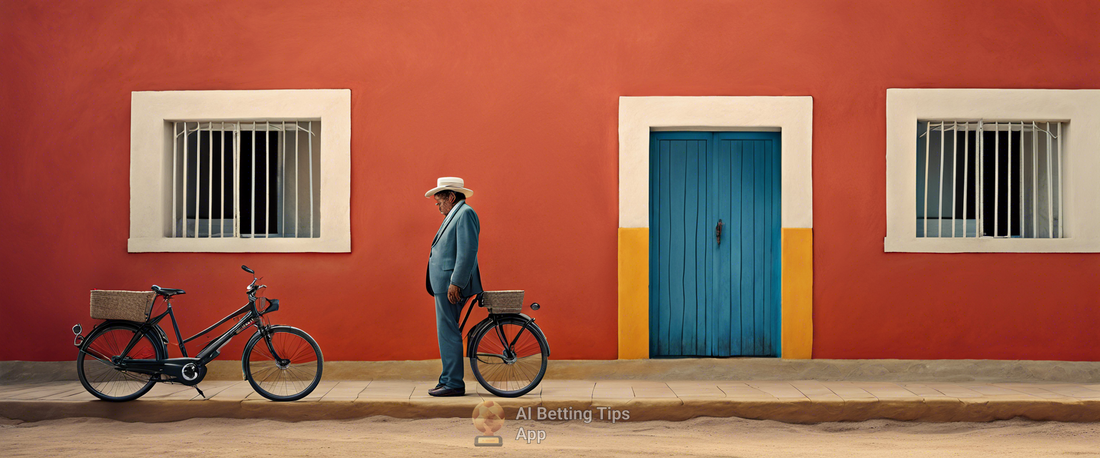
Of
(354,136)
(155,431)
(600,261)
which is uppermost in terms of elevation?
(354,136)

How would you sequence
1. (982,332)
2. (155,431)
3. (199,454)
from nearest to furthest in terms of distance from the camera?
(199,454) → (155,431) → (982,332)

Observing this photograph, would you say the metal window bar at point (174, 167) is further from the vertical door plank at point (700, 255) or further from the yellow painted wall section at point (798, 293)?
the yellow painted wall section at point (798, 293)

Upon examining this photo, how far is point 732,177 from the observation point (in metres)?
6.84

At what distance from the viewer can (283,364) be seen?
5.58 metres

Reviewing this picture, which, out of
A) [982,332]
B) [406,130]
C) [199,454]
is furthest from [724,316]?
[199,454]

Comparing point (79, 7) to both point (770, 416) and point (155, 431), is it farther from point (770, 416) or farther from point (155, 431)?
point (770, 416)

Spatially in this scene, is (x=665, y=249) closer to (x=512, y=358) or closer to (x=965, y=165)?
(x=512, y=358)

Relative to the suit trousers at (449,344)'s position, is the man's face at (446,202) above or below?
above

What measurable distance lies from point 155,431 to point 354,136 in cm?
279

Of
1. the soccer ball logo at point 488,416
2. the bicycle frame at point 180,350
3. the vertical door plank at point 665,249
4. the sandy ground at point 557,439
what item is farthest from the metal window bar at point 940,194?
the bicycle frame at point 180,350

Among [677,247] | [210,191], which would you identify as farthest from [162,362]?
[677,247]

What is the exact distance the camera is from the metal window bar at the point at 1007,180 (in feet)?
22.1

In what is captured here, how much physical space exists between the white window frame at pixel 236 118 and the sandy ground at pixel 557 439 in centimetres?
176

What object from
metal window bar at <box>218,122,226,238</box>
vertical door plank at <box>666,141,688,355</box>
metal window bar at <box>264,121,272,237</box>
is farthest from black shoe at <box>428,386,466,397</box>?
metal window bar at <box>218,122,226,238</box>
